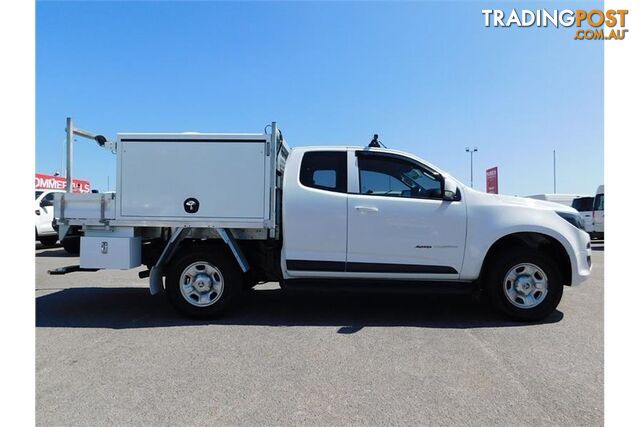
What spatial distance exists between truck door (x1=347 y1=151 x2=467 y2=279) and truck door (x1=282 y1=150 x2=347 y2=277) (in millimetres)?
143

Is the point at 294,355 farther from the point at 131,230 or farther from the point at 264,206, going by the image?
the point at 131,230

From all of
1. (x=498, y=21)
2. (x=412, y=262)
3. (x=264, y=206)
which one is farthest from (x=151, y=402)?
(x=498, y=21)

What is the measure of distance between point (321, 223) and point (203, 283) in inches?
67.3

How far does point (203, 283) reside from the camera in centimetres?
481

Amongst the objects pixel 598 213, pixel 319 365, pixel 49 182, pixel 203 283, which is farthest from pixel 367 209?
pixel 49 182

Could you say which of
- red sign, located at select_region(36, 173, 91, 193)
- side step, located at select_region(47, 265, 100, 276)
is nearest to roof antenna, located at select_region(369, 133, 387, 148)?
side step, located at select_region(47, 265, 100, 276)

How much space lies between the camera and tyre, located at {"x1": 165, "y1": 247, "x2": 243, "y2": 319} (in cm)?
476

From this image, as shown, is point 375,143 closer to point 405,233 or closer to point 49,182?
point 405,233

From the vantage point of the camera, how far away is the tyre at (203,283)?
476 cm

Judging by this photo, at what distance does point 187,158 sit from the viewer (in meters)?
4.72

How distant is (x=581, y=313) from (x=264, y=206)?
178 inches

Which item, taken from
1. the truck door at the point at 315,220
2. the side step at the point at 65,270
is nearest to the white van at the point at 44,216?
the side step at the point at 65,270

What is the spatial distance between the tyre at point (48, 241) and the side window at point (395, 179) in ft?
44.3

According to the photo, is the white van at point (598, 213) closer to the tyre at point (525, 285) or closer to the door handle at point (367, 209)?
the tyre at point (525, 285)
